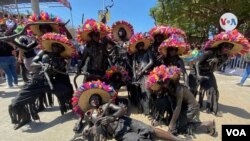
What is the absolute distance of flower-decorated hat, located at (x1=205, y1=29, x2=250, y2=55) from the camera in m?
4.90

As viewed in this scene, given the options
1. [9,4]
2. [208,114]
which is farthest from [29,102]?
[9,4]

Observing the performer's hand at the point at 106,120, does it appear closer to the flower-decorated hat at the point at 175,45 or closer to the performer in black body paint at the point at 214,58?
the flower-decorated hat at the point at 175,45

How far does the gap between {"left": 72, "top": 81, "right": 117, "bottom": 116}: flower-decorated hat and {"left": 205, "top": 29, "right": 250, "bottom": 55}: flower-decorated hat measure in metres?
2.52

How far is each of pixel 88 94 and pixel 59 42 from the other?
136 centimetres

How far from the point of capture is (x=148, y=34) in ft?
18.5

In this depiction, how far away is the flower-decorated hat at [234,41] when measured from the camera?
193 inches

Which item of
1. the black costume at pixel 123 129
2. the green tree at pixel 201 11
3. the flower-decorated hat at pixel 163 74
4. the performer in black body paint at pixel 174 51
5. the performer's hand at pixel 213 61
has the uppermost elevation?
the green tree at pixel 201 11

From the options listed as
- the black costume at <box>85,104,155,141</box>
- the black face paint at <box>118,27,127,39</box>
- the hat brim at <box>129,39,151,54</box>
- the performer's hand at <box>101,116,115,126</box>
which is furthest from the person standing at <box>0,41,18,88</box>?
the performer's hand at <box>101,116,115,126</box>

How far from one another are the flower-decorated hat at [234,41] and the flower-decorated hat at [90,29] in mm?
2272

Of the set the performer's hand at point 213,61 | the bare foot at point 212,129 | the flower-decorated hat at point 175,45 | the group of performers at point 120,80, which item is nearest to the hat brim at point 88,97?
the group of performers at point 120,80

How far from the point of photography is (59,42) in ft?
15.7

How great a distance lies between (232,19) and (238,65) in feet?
15.7

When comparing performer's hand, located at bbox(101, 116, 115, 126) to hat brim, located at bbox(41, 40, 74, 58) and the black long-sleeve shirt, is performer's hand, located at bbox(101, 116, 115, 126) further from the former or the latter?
the black long-sleeve shirt

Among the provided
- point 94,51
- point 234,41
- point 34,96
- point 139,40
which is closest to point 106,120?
point 34,96
